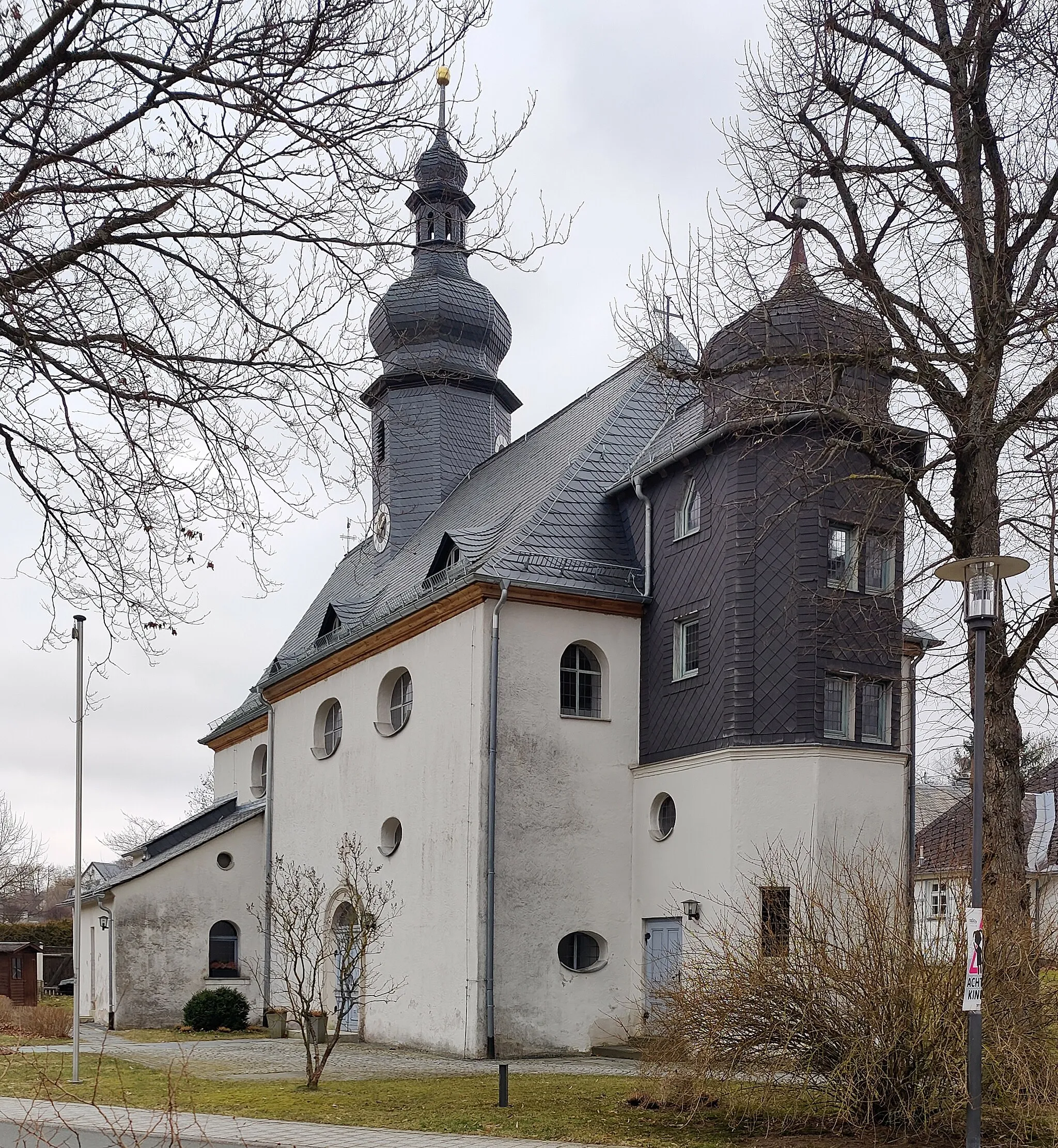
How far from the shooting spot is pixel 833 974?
36.3 ft

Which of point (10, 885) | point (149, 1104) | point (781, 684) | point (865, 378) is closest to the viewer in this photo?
point (149, 1104)

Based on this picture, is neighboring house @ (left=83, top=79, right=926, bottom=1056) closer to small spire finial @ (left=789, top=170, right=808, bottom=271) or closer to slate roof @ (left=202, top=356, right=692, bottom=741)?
slate roof @ (left=202, top=356, right=692, bottom=741)

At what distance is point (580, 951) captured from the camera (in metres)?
21.1

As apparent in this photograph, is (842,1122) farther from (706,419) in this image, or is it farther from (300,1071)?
(706,419)

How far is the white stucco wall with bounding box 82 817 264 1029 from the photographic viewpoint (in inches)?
1131

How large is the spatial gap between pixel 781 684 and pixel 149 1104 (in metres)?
10.1

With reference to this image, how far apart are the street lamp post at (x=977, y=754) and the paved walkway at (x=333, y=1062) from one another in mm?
7668

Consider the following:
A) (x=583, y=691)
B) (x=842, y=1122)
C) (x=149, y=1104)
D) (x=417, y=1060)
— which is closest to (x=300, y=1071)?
(x=417, y=1060)

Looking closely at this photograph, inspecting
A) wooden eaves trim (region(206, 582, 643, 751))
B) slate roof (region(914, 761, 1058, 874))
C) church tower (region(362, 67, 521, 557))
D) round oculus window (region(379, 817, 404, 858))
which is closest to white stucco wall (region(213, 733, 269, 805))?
wooden eaves trim (region(206, 582, 643, 751))

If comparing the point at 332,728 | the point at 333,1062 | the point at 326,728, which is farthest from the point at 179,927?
the point at 333,1062

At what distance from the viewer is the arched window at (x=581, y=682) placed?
72.1 ft

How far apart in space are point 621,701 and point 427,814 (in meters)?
3.64

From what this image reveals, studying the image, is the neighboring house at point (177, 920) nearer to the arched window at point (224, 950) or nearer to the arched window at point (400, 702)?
the arched window at point (224, 950)

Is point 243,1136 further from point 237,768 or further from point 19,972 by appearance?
point 19,972
